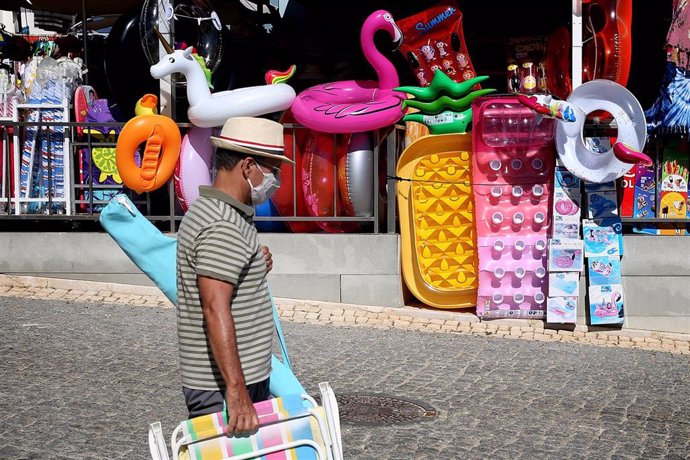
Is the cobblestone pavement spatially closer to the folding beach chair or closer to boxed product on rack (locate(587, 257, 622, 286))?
boxed product on rack (locate(587, 257, 622, 286))

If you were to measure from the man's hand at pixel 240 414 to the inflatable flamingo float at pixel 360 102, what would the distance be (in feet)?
21.0

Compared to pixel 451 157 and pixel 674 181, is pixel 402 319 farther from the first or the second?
pixel 674 181

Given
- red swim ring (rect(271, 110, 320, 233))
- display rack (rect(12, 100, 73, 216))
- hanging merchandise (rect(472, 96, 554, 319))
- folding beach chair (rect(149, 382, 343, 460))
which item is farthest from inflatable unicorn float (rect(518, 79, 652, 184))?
folding beach chair (rect(149, 382, 343, 460))

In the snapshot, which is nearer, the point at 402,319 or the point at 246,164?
the point at 246,164

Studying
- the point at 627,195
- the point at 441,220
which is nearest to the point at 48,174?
the point at 441,220

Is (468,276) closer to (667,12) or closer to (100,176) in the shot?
(100,176)

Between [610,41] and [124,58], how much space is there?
5511 mm

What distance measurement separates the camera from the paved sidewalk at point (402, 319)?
917 centimetres

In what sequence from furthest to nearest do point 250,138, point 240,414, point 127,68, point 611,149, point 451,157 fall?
point 127,68
point 451,157
point 611,149
point 250,138
point 240,414

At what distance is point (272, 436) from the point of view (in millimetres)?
3332

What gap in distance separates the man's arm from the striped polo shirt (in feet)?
0.19

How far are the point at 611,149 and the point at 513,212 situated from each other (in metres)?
1.07

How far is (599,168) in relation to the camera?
9.04 meters

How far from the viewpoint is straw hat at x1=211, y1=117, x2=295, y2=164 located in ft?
11.8
